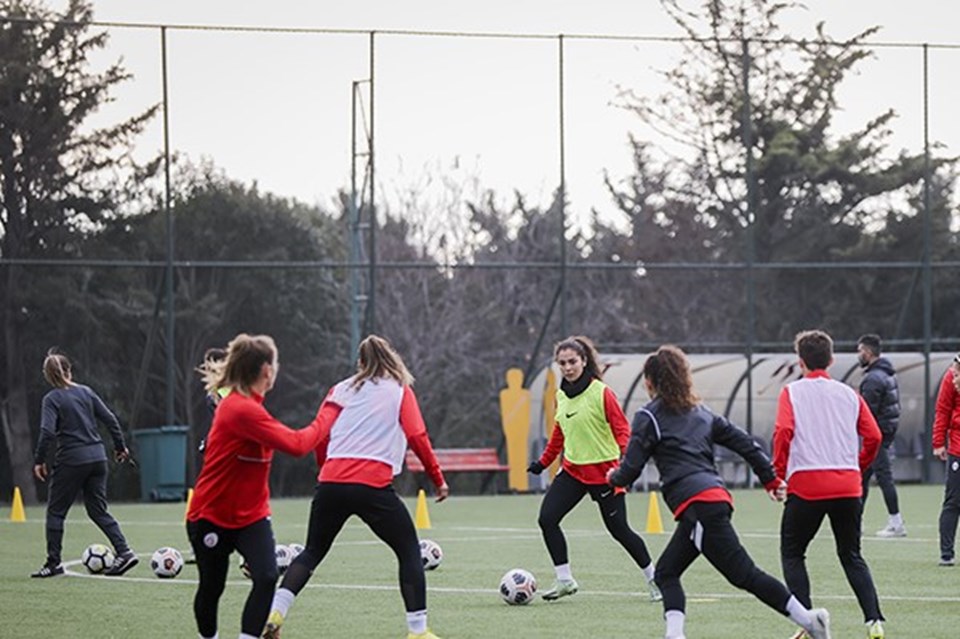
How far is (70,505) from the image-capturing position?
16625mm

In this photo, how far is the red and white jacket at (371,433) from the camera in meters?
11.6

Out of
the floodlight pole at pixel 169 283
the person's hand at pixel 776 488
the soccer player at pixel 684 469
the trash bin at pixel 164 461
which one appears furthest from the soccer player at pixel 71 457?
the floodlight pole at pixel 169 283

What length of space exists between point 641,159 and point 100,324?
49.4 ft

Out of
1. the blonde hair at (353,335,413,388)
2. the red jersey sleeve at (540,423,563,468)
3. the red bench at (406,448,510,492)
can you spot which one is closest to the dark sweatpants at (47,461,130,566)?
the red jersey sleeve at (540,423,563,468)

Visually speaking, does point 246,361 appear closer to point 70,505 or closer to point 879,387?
point 70,505

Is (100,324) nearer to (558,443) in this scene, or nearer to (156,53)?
(156,53)

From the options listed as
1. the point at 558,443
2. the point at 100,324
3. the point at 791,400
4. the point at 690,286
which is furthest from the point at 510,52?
the point at 791,400

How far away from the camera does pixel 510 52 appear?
35.2m

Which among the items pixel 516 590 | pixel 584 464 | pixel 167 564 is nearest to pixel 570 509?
pixel 584 464

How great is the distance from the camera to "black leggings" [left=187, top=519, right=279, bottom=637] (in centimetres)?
1015

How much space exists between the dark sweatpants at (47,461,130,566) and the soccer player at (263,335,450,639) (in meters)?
5.08

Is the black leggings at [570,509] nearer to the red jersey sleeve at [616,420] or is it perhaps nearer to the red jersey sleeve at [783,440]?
the red jersey sleeve at [616,420]

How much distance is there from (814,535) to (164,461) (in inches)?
800

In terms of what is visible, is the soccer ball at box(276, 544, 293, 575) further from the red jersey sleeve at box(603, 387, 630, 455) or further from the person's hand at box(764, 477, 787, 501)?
the person's hand at box(764, 477, 787, 501)
